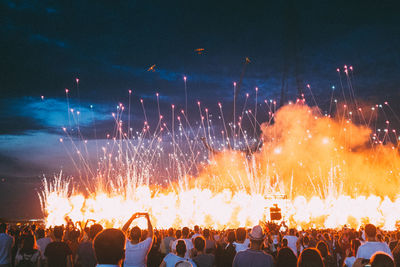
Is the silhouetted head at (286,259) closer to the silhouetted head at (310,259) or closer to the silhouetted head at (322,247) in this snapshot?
the silhouetted head at (310,259)

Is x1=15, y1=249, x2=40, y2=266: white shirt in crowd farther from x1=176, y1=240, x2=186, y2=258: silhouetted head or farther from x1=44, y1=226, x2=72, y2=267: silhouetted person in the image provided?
x1=176, y1=240, x2=186, y2=258: silhouetted head

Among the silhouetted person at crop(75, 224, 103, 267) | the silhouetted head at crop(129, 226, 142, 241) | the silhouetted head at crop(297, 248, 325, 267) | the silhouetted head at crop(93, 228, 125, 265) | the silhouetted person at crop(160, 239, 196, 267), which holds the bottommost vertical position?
the silhouetted person at crop(75, 224, 103, 267)

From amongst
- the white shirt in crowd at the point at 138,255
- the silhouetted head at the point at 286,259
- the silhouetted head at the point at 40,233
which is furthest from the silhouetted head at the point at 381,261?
the silhouetted head at the point at 40,233

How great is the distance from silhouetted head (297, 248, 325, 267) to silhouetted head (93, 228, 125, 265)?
2304 mm

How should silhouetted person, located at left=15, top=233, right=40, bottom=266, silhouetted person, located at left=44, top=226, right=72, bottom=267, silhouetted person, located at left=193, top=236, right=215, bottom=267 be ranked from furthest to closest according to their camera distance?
1. silhouetted person, located at left=193, top=236, right=215, bottom=267
2. silhouetted person, located at left=15, top=233, right=40, bottom=266
3. silhouetted person, located at left=44, top=226, right=72, bottom=267

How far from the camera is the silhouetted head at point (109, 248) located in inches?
102

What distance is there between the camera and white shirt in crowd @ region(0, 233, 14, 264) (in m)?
5.73

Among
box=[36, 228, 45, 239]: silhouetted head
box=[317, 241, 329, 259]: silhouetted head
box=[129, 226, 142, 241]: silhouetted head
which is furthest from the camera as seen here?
box=[36, 228, 45, 239]: silhouetted head

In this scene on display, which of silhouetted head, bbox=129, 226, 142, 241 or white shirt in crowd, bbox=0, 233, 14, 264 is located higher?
silhouetted head, bbox=129, 226, 142, 241

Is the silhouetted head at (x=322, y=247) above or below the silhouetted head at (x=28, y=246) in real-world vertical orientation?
below

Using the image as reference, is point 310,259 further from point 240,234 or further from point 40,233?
point 40,233

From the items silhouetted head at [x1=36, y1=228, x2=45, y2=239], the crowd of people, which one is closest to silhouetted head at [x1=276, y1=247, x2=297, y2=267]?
the crowd of people

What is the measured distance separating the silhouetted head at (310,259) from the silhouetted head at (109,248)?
2.30m

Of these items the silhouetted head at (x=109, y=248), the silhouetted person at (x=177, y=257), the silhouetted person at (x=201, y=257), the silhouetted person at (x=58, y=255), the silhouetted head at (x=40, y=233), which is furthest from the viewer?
the silhouetted head at (x=40, y=233)
